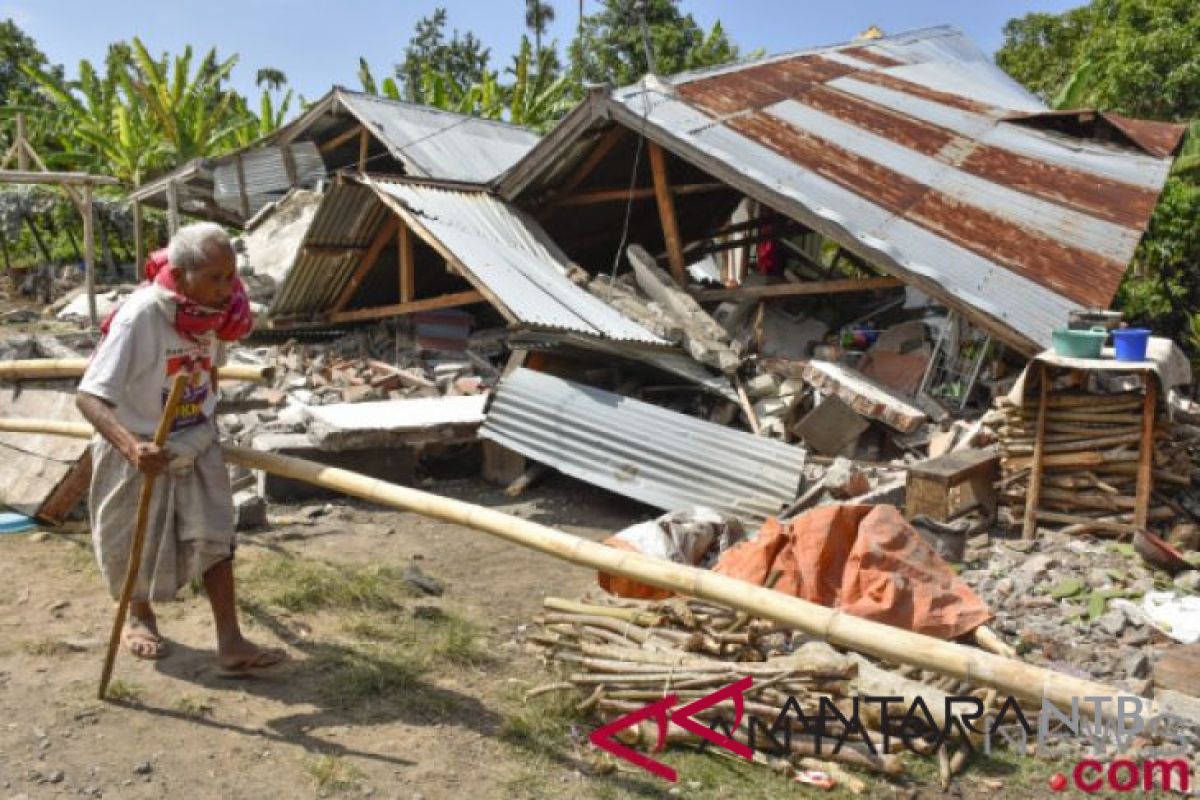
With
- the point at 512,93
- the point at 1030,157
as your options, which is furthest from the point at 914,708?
the point at 512,93

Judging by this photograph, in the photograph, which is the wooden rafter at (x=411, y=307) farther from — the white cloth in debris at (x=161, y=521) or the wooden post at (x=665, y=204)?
the white cloth in debris at (x=161, y=521)

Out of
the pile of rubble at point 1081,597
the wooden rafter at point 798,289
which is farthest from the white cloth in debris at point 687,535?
the wooden rafter at point 798,289

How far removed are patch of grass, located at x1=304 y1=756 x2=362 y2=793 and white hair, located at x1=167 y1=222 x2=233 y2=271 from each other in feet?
5.87

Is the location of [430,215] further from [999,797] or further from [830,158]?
[999,797]

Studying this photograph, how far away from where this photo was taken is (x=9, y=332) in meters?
15.4

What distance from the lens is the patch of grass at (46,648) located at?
4.04m

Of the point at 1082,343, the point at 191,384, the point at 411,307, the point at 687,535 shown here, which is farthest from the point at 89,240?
the point at 1082,343

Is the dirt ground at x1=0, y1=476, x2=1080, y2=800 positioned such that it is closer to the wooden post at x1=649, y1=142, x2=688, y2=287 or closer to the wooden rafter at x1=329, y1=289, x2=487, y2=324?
the wooden rafter at x1=329, y1=289, x2=487, y2=324

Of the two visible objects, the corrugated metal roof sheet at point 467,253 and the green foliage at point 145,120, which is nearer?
the corrugated metal roof sheet at point 467,253

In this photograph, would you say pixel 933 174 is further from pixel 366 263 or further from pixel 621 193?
pixel 366 263

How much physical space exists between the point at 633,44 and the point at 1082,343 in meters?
30.8

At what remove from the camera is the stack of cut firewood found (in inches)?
146

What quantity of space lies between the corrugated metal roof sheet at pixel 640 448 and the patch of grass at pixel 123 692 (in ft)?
13.6

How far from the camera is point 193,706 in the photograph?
3646 millimetres
